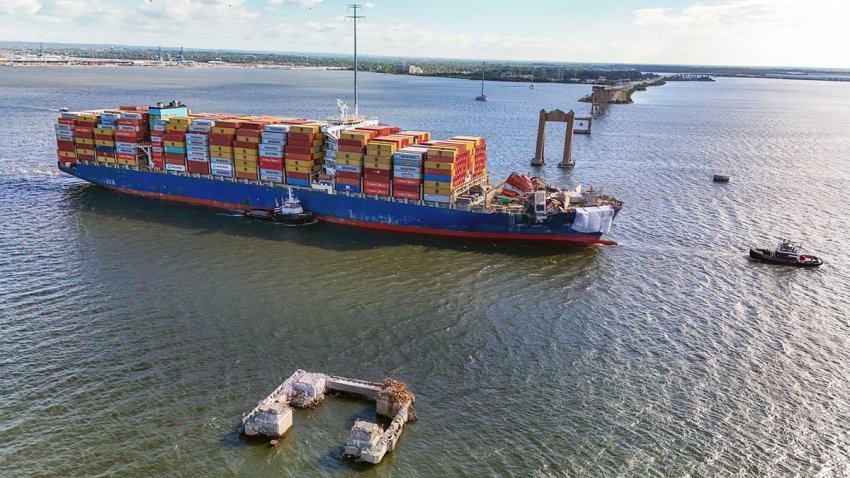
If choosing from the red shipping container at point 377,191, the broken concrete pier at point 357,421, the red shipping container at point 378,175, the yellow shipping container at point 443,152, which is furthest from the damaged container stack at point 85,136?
the broken concrete pier at point 357,421

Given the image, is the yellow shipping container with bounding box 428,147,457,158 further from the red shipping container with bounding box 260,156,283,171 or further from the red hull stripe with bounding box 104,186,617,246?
the red shipping container with bounding box 260,156,283,171

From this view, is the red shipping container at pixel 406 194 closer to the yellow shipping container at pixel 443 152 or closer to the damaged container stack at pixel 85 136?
the yellow shipping container at pixel 443 152

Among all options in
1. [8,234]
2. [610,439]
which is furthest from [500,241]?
[8,234]

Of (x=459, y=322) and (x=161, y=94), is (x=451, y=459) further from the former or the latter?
(x=161, y=94)

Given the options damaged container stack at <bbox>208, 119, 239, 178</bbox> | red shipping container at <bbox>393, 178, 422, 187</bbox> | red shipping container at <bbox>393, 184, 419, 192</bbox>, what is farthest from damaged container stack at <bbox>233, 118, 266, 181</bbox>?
red shipping container at <bbox>393, 178, 422, 187</bbox>

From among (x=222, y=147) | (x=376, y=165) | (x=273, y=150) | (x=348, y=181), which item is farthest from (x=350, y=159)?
Result: (x=222, y=147)
